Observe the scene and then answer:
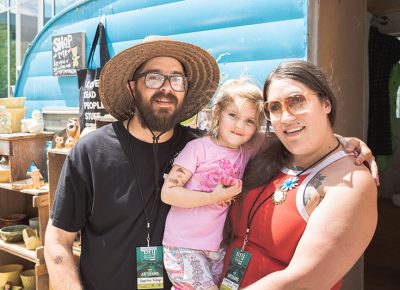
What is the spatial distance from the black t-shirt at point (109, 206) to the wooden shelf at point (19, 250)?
1640 mm

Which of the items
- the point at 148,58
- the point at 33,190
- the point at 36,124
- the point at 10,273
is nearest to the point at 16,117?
the point at 36,124

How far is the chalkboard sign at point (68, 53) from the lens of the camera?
383cm

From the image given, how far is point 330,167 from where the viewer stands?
1.45 m

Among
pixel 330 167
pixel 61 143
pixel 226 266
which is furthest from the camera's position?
pixel 61 143

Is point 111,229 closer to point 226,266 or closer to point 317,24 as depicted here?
point 226,266

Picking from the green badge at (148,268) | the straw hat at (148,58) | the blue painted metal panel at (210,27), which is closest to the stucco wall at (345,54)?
the blue painted metal panel at (210,27)

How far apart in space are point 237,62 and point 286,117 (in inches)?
55.0

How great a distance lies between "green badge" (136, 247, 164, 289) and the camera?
1785 mm

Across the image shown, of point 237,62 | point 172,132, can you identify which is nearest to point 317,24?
point 237,62

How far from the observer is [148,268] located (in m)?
1.79

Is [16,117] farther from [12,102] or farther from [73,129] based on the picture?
[73,129]

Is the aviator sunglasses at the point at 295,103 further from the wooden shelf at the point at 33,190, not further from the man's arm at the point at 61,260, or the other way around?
the wooden shelf at the point at 33,190

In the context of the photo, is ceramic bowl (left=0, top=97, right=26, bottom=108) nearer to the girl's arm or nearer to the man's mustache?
the man's mustache

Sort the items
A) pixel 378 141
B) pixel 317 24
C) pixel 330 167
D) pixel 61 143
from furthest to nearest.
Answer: pixel 378 141
pixel 61 143
pixel 317 24
pixel 330 167
